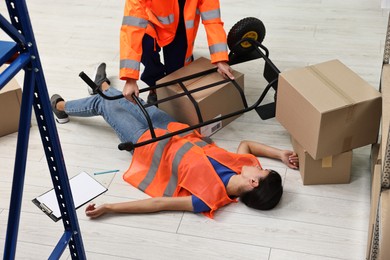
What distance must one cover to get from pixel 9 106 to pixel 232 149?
116 cm

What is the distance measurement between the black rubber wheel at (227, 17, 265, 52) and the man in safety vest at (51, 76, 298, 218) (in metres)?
0.61

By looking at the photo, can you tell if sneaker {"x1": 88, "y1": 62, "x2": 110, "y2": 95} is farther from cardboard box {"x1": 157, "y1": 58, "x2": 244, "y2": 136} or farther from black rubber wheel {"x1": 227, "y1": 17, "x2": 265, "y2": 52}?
black rubber wheel {"x1": 227, "y1": 17, "x2": 265, "y2": 52}

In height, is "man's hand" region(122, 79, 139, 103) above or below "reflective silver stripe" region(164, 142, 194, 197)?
above

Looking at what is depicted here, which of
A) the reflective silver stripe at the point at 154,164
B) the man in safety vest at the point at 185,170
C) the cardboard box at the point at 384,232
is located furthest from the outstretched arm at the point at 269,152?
the cardboard box at the point at 384,232

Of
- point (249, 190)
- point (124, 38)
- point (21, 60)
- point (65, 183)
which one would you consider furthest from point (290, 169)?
point (21, 60)

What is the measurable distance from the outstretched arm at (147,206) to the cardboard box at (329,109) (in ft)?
1.93

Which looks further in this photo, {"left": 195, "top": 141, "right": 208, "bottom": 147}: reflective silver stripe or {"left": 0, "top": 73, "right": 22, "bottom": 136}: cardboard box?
{"left": 0, "top": 73, "right": 22, "bottom": 136}: cardboard box

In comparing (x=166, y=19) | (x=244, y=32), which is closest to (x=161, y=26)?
(x=166, y=19)

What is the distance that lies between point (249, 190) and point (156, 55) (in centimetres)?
100

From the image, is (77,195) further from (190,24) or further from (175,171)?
(190,24)

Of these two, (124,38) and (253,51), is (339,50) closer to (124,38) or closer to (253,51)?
(253,51)

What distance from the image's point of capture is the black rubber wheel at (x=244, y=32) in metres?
3.02

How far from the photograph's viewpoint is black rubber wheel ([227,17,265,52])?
3021 mm

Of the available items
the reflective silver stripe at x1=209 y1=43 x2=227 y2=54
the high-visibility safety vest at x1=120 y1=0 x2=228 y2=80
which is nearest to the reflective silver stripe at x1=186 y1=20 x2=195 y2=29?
the high-visibility safety vest at x1=120 y1=0 x2=228 y2=80
